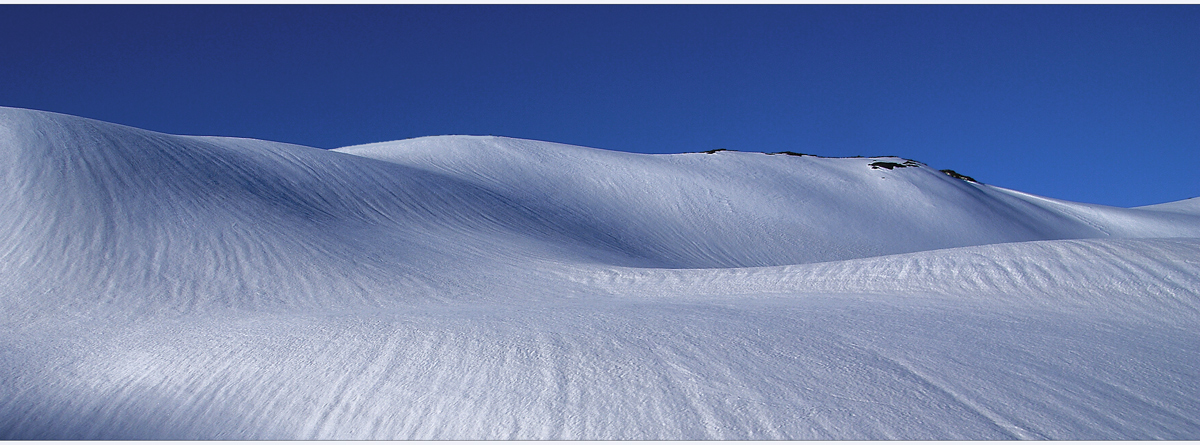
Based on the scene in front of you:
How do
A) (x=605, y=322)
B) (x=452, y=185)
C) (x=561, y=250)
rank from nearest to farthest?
(x=605, y=322)
(x=561, y=250)
(x=452, y=185)

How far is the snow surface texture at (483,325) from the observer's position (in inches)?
118

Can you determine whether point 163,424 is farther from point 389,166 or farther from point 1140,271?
point 389,166

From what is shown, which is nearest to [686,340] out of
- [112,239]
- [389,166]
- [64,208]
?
[112,239]

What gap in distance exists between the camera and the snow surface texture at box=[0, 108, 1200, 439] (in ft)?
9.87

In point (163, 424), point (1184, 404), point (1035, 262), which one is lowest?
point (163, 424)

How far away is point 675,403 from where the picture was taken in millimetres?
3021

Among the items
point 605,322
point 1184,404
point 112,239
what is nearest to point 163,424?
point 605,322

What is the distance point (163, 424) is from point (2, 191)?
19.0 feet

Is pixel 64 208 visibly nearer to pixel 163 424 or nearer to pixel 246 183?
pixel 246 183

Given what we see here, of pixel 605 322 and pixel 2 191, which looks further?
pixel 2 191

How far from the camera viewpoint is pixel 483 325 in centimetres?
430

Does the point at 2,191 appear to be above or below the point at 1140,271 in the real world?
below

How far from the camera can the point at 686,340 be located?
3.79 metres

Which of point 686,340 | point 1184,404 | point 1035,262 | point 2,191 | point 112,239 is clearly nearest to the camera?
point 1184,404
